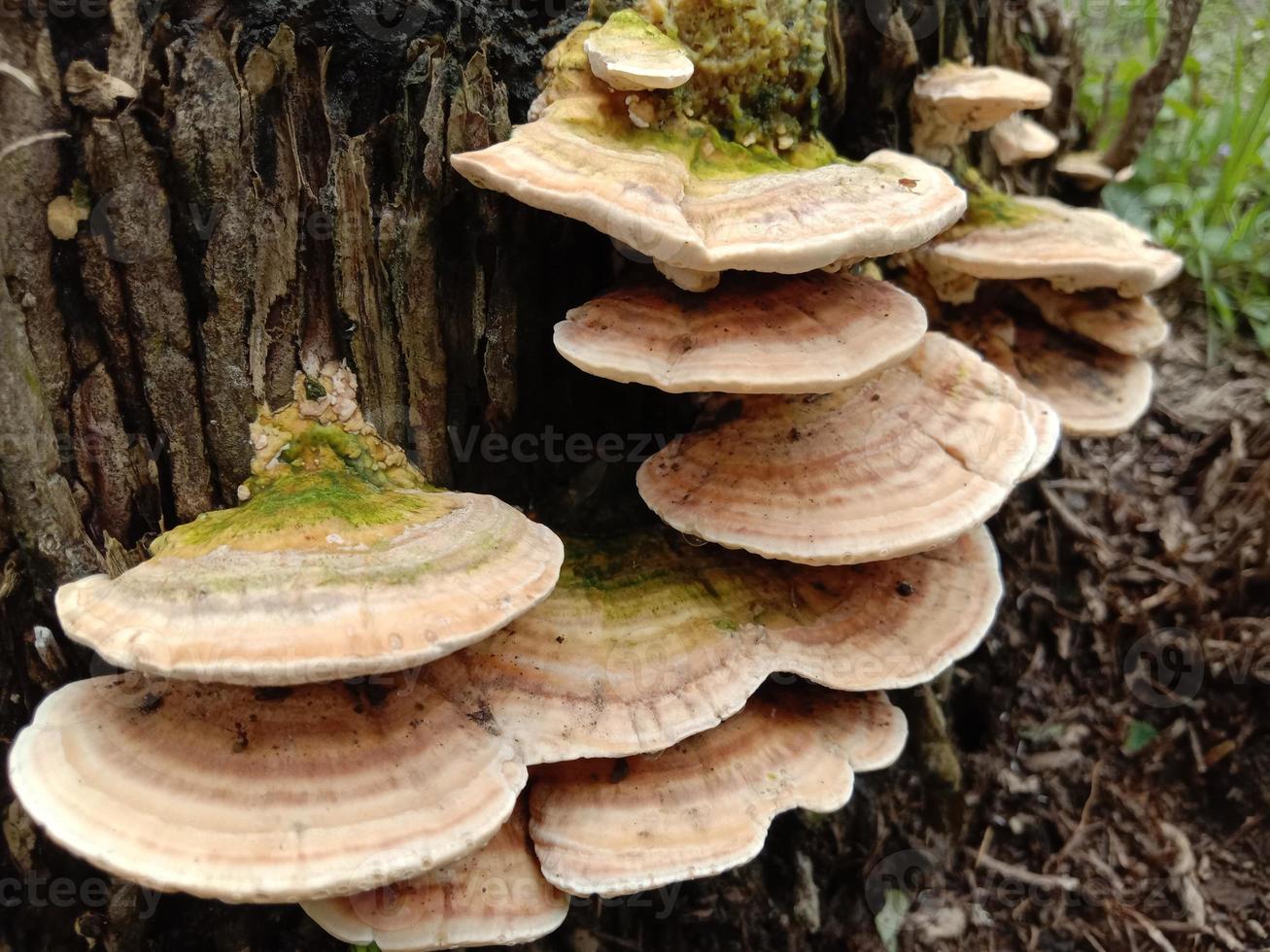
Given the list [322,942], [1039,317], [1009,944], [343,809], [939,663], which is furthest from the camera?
[1039,317]

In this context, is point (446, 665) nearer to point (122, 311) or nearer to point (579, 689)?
point (579, 689)

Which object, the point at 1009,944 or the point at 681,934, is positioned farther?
the point at 1009,944

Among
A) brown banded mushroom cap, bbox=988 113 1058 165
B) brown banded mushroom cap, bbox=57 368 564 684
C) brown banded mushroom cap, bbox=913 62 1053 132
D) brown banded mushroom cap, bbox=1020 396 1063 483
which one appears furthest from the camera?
brown banded mushroom cap, bbox=988 113 1058 165

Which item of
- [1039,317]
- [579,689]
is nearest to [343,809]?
[579,689]

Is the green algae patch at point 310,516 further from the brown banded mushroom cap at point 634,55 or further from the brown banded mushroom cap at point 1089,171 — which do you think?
the brown banded mushroom cap at point 1089,171

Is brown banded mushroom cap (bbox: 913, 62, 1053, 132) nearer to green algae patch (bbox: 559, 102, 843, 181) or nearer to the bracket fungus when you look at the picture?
the bracket fungus

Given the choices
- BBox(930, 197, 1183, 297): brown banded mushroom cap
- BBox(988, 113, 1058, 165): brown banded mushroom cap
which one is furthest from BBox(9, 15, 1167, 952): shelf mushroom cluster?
BBox(988, 113, 1058, 165): brown banded mushroom cap

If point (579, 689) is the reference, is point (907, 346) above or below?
above
